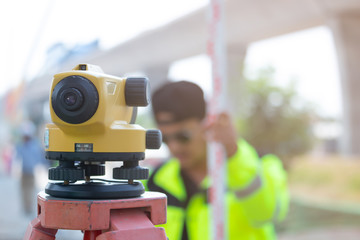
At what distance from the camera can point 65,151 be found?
82cm

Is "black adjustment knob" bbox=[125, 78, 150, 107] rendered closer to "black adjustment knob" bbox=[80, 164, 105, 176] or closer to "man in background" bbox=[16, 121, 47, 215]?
"black adjustment knob" bbox=[80, 164, 105, 176]

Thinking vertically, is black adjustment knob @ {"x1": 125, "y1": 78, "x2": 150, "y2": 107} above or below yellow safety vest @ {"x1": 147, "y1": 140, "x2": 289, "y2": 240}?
above

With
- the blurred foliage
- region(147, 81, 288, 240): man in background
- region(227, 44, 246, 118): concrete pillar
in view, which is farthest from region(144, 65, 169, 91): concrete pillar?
region(147, 81, 288, 240): man in background

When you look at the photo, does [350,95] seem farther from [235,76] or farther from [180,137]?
[180,137]

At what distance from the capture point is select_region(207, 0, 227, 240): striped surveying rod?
2014 mm

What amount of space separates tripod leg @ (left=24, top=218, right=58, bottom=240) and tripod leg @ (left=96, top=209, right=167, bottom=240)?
0.46ft

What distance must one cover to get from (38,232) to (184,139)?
1.23 m

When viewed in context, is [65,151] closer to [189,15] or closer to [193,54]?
[189,15]

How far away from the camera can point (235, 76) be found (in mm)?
15367

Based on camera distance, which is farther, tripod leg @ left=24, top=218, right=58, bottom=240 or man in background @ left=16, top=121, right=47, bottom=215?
man in background @ left=16, top=121, right=47, bottom=215

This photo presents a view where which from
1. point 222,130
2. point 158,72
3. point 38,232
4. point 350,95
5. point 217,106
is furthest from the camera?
point 158,72

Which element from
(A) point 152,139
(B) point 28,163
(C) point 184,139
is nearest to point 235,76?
(B) point 28,163

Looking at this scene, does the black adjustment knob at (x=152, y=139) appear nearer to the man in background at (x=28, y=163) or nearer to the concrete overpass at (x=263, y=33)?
the man in background at (x=28, y=163)

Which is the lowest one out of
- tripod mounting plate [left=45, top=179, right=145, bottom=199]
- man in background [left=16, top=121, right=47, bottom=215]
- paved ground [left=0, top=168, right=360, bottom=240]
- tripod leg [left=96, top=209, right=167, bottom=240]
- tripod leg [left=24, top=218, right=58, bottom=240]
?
paved ground [left=0, top=168, right=360, bottom=240]
